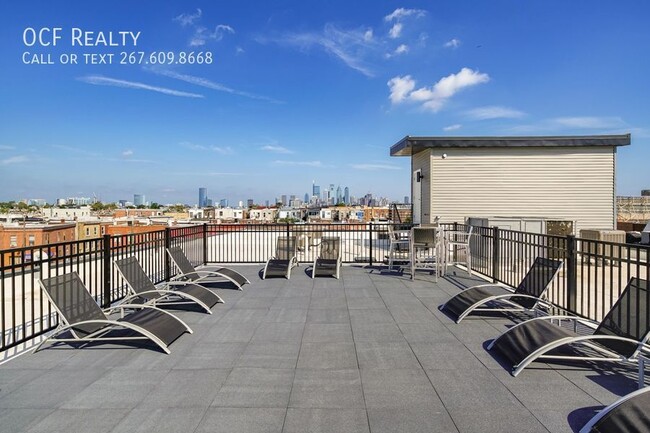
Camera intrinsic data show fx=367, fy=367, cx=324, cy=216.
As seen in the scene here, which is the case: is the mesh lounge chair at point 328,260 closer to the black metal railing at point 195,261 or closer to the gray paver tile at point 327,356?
the black metal railing at point 195,261

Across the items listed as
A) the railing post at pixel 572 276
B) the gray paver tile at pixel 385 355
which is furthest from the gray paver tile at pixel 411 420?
the railing post at pixel 572 276

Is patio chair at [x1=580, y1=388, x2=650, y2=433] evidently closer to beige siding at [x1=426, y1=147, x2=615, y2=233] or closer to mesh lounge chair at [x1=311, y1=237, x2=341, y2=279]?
mesh lounge chair at [x1=311, y1=237, x2=341, y2=279]

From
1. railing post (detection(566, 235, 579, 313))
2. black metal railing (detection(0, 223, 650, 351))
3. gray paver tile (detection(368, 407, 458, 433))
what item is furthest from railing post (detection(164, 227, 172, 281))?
railing post (detection(566, 235, 579, 313))

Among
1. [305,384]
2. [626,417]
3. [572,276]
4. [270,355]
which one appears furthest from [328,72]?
[626,417]

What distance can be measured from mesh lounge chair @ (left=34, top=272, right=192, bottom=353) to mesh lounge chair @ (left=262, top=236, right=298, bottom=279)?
3.85 m

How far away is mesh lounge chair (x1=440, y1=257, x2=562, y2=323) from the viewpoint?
4.94 meters

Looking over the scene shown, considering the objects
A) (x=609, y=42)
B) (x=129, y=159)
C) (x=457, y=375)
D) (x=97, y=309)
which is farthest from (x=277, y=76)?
(x=129, y=159)

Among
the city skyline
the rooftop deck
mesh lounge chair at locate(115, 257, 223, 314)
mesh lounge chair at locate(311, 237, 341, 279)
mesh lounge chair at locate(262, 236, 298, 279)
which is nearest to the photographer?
the rooftop deck

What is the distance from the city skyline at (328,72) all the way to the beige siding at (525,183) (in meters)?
1.12

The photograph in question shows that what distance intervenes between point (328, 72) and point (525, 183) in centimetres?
1335

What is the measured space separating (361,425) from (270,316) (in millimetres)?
2982

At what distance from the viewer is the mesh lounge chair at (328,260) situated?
8.42 metres

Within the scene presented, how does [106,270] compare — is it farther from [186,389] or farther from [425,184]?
[425,184]

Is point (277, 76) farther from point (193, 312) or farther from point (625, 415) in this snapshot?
point (625, 415)
